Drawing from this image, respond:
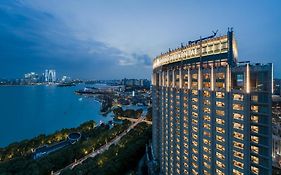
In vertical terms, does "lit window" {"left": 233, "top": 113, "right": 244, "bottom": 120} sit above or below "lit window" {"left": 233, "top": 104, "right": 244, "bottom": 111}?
Answer: below

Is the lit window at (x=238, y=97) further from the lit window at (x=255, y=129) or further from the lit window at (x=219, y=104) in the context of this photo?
the lit window at (x=255, y=129)

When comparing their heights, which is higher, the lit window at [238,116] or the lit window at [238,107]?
the lit window at [238,107]

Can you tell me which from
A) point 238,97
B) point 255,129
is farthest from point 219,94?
point 255,129

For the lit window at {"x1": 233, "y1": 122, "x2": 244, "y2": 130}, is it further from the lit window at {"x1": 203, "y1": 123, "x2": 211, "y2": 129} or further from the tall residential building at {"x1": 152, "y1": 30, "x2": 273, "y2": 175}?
the lit window at {"x1": 203, "y1": 123, "x2": 211, "y2": 129}

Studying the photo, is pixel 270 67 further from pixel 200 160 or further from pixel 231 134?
pixel 200 160

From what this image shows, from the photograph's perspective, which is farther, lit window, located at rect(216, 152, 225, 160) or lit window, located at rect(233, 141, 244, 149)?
lit window, located at rect(216, 152, 225, 160)

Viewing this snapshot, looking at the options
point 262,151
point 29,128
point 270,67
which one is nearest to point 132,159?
point 262,151

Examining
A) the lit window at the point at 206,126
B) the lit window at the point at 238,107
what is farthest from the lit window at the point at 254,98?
the lit window at the point at 206,126

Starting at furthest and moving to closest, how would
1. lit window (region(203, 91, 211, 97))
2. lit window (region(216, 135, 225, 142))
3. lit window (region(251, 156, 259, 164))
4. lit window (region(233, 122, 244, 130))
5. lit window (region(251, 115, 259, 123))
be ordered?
lit window (region(203, 91, 211, 97)) → lit window (region(216, 135, 225, 142)) → lit window (region(233, 122, 244, 130)) → lit window (region(251, 156, 259, 164)) → lit window (region(251, 115, 259, 123))

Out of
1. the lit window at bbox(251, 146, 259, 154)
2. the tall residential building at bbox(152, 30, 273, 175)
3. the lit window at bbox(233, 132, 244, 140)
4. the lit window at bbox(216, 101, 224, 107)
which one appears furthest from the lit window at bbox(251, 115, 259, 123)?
the lit window at bbox(216, 101, 224, 107)
